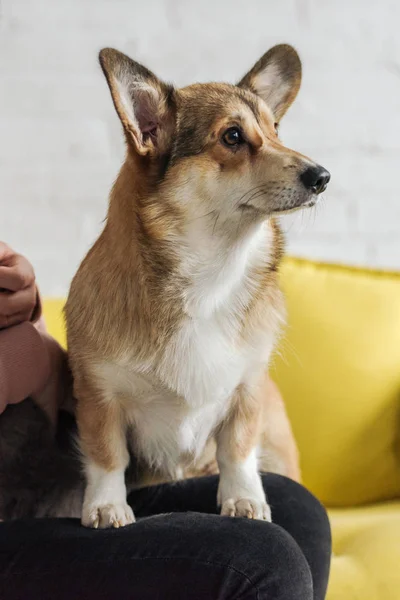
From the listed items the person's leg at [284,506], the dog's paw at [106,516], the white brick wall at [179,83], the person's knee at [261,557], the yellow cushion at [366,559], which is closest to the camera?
the person's knee at [261,557]

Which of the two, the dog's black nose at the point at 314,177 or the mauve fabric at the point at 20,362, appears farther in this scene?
the mauve fabric at the point at 20,362

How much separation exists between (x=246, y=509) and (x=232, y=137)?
56cm

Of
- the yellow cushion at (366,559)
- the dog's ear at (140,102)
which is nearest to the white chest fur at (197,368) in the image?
the dog's ear at (140,102)

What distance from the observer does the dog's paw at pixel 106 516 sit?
3.44ft

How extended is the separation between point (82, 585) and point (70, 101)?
1557mm

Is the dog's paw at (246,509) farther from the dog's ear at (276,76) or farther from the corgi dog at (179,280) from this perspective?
the dog's ear at (276,76)

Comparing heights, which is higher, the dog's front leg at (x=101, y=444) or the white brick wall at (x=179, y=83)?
the white brick wall at (x=179, y=83)

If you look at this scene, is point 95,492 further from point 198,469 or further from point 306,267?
point 306,267

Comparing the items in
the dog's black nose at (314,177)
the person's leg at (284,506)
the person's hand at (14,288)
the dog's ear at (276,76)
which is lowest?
the person's leg at (284,506)

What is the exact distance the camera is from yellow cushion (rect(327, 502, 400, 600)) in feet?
4.22

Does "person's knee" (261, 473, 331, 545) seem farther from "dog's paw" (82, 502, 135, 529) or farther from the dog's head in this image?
the dog's head

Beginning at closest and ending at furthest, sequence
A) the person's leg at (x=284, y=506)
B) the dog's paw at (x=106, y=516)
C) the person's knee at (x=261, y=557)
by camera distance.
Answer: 1. the person's knee at (x=261, y=557)
2. the dog's paw at (x=106, y=516)
3. the person's leg at (x=284, y=506)

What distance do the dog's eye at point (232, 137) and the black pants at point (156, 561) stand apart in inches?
21.6

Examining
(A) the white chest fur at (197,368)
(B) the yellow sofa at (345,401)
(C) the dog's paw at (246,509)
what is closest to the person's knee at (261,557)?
(C) the dog's paw at (246,509)
